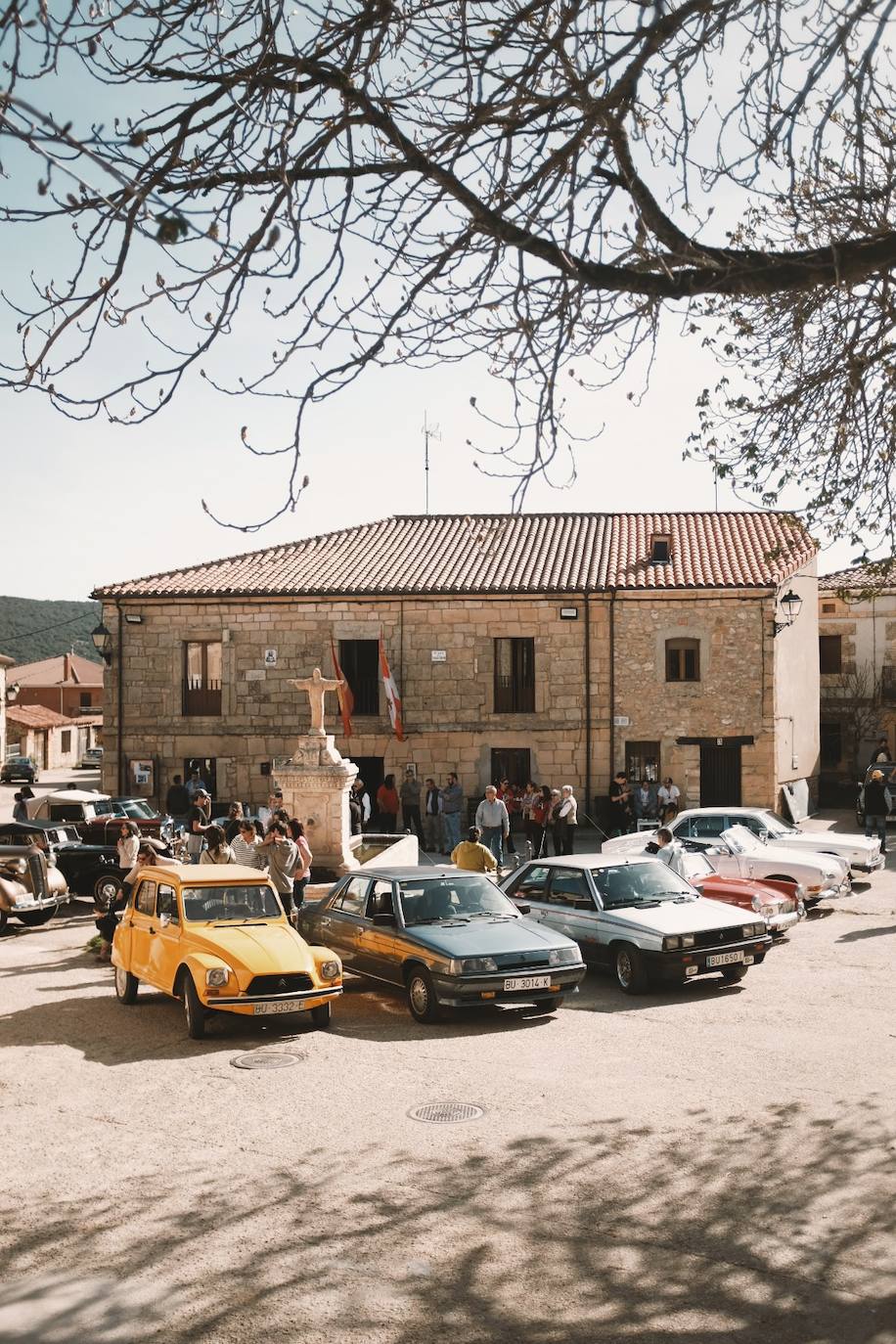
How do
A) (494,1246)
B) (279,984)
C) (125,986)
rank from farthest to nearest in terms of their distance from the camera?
(125,986), (279,984), (494,1246)

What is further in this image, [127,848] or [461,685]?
[461,685]

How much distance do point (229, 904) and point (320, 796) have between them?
26.6ft

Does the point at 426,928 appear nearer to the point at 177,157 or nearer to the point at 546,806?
the point at 177,157

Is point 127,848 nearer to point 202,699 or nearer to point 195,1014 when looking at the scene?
point 195,1014

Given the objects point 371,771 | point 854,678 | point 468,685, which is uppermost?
point 854,678

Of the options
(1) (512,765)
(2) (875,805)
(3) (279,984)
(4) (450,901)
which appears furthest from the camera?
(1) (512,765)

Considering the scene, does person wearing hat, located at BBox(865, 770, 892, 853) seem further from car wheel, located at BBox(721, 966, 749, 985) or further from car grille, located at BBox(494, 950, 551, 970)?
car grille, located at BBox(494, 950, 551, 970)

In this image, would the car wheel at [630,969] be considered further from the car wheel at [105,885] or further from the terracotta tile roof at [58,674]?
the terracotta tile roof at [58,674]

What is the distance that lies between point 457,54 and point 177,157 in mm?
1737

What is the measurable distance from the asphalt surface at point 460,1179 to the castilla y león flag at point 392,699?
1707cm

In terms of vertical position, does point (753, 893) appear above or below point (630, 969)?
above

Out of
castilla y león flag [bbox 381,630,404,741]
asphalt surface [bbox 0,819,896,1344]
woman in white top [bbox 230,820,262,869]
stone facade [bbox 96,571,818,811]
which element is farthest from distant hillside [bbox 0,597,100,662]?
asphalt surface [bbox 0,819,896,1344]

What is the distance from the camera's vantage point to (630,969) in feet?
39.6

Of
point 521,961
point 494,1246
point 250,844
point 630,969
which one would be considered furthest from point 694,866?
point 494,1246
